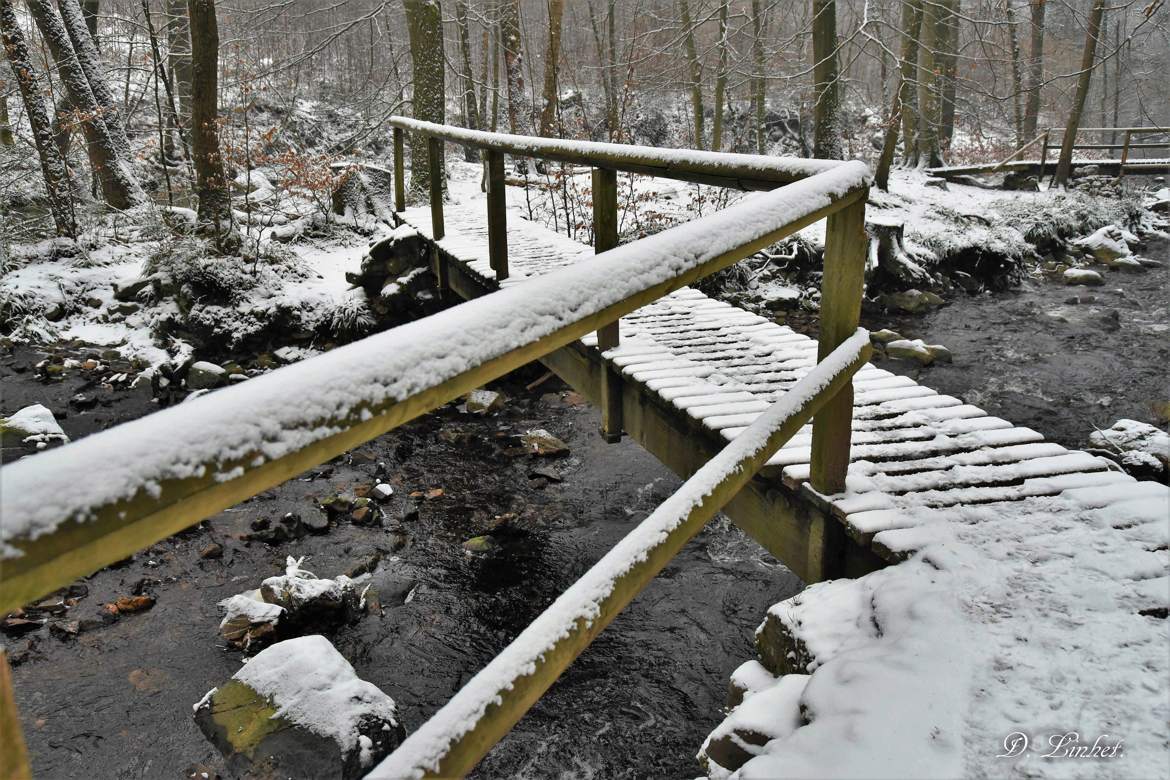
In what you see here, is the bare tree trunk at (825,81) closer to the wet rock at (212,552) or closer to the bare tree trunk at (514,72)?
the bare tree trunk at (514,72)

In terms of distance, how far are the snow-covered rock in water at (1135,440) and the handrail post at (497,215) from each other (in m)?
4.78

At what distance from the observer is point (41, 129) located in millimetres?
9914

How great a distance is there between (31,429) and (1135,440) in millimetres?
8784

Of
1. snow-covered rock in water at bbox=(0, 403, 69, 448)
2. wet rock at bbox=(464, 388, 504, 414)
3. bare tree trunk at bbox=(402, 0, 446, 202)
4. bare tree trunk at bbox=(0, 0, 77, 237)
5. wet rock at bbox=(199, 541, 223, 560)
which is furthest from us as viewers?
bare tree trunk at bbox=(402, 0, 446, 202)

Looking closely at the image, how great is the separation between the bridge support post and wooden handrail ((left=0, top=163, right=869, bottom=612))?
3.86ft

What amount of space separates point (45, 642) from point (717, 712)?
12.8 feet

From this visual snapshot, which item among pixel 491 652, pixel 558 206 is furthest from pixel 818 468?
pixel 558 206

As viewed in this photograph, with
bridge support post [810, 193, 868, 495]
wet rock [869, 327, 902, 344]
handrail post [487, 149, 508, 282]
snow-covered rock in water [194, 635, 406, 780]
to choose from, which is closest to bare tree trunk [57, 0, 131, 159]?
handrail post [487, 149, 508, 282]

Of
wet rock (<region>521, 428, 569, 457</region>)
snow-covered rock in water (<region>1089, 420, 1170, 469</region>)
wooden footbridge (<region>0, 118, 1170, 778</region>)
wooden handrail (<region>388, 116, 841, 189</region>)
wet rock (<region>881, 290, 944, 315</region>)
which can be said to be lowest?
wet rock (<region>521, 428, 569, 457</region>)

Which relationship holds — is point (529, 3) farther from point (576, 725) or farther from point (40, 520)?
point (40, 520)

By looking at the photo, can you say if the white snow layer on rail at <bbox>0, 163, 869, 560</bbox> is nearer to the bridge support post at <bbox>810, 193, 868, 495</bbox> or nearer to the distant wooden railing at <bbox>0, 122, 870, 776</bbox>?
the distant wooden railing at <bbox>0, 122, 870, 776</bbox>

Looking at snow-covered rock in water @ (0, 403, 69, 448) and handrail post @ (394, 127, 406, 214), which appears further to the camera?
handrail post @ (394, 127, 406, 214)

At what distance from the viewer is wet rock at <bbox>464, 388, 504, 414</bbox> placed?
25.1 feet

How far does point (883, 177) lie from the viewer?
14273mm
